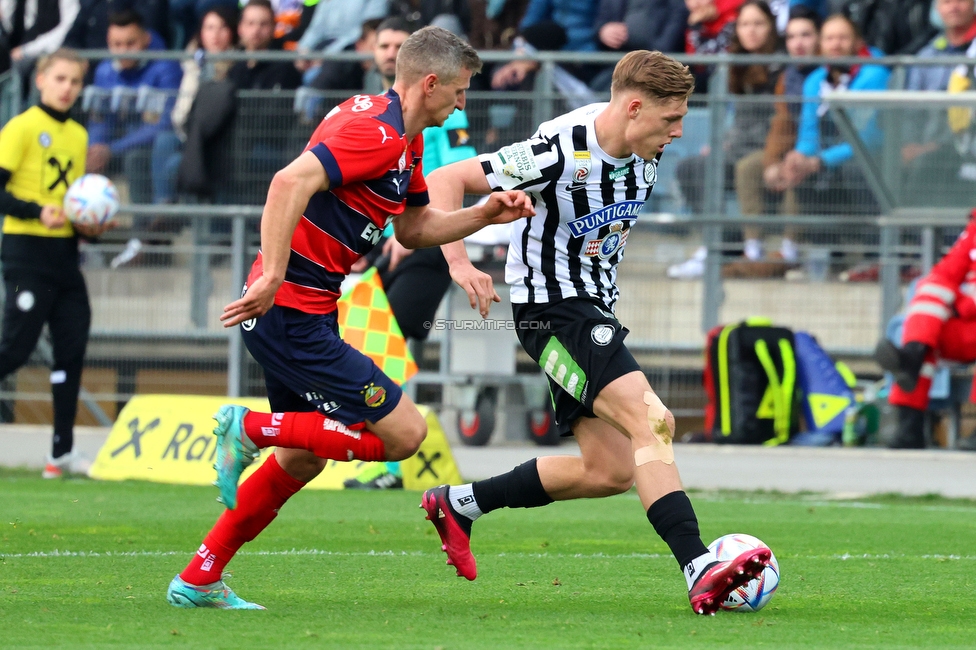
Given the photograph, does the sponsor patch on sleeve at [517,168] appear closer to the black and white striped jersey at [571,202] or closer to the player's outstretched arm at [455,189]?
the black and white striped jersey at [571,202]

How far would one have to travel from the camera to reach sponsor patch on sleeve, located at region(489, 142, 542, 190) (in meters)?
5.56

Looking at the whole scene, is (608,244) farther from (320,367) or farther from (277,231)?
(277,231)

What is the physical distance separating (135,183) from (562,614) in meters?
8.95

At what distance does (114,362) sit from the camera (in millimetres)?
12711

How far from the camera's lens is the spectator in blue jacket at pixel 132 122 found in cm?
1280

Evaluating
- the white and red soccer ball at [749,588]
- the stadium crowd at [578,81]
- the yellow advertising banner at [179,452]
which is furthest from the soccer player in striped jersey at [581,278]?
the stadium crowd at [578,81]

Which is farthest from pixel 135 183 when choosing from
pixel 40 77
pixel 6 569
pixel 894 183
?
pixel 6 569

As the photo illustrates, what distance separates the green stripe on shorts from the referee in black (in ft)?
16.7

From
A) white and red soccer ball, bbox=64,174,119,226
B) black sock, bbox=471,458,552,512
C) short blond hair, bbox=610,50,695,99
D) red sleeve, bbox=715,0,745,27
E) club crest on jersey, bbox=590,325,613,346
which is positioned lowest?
black sock, bbox=471,458,552,512

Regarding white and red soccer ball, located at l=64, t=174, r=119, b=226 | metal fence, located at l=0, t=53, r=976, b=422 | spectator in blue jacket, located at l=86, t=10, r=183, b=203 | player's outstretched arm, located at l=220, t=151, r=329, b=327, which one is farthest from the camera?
spectator in blue jacket, located at l=86, t=10, r=183, b=203

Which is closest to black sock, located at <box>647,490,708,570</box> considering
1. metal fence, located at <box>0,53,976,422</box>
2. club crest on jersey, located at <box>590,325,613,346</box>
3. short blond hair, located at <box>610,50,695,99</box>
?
club crest on jersey, located at <box>590,325,613,346</box>

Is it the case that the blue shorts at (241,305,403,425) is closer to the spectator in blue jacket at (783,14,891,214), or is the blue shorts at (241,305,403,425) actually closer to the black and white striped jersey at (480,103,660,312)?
the black and white striped jersey at (480,103,660,312)

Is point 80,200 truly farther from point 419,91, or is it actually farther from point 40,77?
point 419,91

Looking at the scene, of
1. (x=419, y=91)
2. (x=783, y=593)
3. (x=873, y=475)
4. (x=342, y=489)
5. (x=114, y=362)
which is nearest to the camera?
(x=419, y=91)
